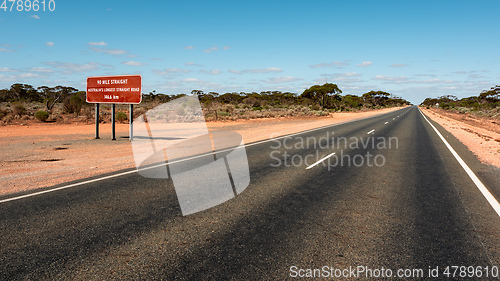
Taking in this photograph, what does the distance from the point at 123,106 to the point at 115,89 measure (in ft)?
124

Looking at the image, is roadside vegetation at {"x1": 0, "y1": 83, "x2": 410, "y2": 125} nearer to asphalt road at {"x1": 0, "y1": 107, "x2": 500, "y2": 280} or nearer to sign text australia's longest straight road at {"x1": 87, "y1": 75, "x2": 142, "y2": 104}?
sign text australia's longest straight road at {"x1": 87, "y1": 75, "x2": 142, "y2": 104}

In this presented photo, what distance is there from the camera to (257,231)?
13.6ft

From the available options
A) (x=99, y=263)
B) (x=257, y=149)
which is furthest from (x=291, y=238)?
(x=257, y=149)

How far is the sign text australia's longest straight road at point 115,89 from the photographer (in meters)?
14.4

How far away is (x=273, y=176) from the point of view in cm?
738

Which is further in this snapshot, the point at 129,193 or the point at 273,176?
the point at 273,176

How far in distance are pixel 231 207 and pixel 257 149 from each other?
6727mm

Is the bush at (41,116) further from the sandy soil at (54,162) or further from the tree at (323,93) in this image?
the tree at (323,93)

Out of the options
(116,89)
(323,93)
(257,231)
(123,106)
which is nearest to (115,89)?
(116,89)

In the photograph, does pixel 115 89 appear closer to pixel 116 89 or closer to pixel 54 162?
pixel 116 89

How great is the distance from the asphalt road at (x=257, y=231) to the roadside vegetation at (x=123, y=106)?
23614 mm

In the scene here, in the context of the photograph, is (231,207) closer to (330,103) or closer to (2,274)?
(2,274)

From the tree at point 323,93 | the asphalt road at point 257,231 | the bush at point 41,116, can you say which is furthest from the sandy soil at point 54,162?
the tree at point 323,93

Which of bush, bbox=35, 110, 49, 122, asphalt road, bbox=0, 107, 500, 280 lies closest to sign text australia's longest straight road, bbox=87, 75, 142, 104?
asphalt road, bbox=0, 107, 500, 280
